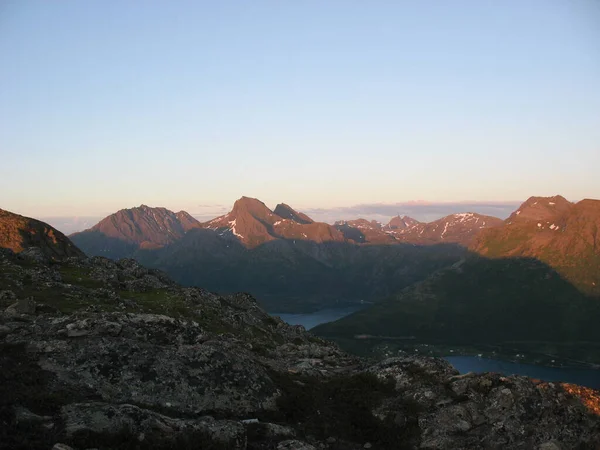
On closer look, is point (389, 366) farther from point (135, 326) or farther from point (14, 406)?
point (14, 406)

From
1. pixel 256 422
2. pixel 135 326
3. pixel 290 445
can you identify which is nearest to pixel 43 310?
pixel 135 326

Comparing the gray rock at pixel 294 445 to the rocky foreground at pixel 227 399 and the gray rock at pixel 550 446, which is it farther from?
the gray rock at pixel 550 446

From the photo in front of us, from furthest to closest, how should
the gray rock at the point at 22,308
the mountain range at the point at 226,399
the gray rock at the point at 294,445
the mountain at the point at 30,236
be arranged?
the mountain at the point at 30,236 → the gray rock at the point at 22,308 → the gray rock at the point at 294,445 → the mountain range at the point at 226,399

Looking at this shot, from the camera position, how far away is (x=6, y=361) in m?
22.7

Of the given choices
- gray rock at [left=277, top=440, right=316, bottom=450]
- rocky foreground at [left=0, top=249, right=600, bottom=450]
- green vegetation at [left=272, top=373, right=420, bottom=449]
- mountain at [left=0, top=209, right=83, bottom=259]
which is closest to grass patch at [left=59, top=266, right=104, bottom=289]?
rocky foreground at [left=0, top=249, right=600, bottom=450]

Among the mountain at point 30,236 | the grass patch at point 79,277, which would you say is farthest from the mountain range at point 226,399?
the mountain at point 30,236

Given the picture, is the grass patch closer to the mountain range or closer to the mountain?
the mountain range

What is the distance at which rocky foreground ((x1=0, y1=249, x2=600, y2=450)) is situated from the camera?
60.8 feet

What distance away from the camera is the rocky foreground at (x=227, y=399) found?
18547mm

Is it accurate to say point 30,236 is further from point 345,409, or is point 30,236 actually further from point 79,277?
point 345,409

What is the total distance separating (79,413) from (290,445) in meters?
9.33

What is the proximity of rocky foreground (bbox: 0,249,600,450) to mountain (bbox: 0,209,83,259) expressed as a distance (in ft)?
257

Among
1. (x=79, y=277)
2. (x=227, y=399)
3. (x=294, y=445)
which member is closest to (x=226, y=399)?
(x=227, y=399)

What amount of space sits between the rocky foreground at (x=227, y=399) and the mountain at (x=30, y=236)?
78.5 meters
